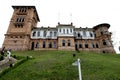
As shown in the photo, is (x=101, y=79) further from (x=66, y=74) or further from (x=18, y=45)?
(x=18, y=45)

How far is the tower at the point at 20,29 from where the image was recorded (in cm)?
4491

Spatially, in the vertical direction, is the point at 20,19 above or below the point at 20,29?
above

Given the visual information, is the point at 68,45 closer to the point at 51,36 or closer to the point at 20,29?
the point at 51,36

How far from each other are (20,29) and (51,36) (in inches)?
522

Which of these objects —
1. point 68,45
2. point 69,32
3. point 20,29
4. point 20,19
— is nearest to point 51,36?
point 69,32

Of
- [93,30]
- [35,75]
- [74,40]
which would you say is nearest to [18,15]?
[74,40]

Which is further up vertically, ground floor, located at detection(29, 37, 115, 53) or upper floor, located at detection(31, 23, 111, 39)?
upper floor, located at detection(31, 23, 111, 39)

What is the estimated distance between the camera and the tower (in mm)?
44906

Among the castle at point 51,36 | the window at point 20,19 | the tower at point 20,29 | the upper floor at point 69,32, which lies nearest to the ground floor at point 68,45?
the castle at point 51,36

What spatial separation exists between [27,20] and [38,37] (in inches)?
350

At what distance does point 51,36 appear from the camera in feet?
166

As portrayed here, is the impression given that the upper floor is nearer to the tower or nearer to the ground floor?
the ground floor

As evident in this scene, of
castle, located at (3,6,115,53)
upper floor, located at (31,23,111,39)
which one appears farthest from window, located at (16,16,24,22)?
upper floor, located at (31,23,111,39)

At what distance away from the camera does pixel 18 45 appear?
44.8 metres
